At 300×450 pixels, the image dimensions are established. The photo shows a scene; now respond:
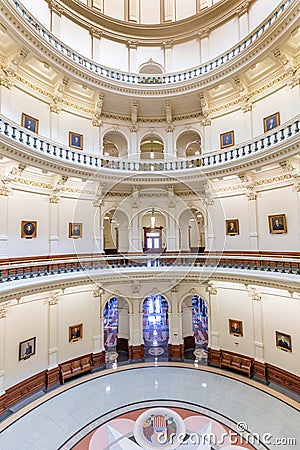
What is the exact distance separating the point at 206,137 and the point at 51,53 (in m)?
7.88

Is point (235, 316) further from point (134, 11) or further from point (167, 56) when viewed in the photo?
point (134, 11)

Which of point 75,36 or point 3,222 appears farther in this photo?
point 75,36

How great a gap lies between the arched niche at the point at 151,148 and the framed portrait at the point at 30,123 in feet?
18.6

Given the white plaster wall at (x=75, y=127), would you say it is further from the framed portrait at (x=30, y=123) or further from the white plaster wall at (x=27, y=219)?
the white plaster wall at (x=27, y=219)

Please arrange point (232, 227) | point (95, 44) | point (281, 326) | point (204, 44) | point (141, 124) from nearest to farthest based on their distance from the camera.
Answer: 1. point (281, 326)
2. point (232, 227)
3. point (95, 44)
4. point (204, 44)
5. point (141, 124)

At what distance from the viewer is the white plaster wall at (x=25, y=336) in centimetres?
924

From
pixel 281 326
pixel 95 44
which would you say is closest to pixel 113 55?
pixel 95 44

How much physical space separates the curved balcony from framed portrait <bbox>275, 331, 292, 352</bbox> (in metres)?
2.69

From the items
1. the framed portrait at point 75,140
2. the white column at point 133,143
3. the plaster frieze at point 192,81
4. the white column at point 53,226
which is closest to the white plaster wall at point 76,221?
the white column at point 53,226

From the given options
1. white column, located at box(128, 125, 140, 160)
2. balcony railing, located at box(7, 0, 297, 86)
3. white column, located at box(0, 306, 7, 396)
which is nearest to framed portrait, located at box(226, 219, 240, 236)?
white column, located at box(128, 125, 140, 160)

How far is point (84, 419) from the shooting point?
26.6 feet

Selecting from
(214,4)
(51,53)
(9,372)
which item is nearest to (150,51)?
(214,4)

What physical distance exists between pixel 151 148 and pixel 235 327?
12510mm

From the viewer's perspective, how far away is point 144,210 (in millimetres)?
13914
